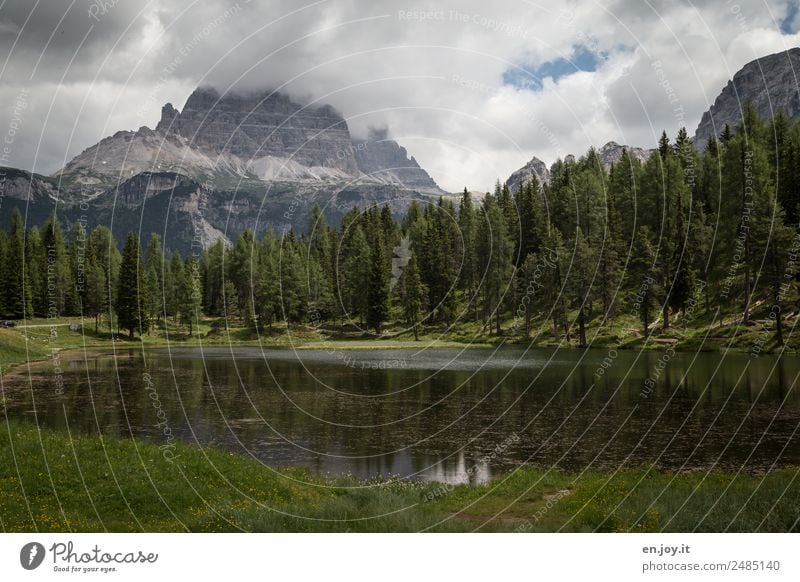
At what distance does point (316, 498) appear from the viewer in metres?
19.6

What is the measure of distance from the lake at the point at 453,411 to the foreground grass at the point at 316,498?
12.0 ft

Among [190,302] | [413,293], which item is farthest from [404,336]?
[190,302]

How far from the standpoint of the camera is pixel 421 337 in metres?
104

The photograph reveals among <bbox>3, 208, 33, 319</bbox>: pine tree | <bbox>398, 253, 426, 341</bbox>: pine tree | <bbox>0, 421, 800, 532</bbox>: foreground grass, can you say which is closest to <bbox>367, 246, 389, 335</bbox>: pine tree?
<bbox>398, 253, 426, 341</bbox>: pine tree

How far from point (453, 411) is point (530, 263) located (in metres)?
62.7

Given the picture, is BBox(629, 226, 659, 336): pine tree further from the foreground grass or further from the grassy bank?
the foreground grass

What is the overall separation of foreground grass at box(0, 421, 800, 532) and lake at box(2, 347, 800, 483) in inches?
144

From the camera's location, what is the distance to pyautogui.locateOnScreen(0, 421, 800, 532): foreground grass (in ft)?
49.5

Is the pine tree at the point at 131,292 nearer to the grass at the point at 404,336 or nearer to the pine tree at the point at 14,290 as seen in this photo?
the grass at the point at 404,336

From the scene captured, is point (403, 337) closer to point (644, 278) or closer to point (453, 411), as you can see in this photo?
point (644, 278)

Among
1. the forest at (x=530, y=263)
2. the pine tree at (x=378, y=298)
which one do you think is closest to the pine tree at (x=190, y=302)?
the forest at (x=530, y=263)

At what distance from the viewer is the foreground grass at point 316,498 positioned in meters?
15.1

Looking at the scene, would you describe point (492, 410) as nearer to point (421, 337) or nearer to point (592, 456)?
point (592, 456)
